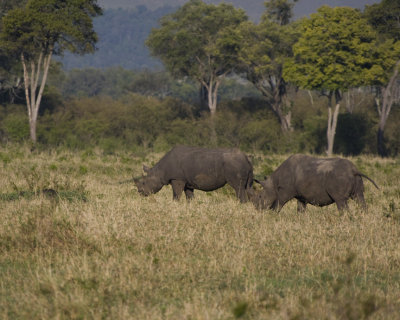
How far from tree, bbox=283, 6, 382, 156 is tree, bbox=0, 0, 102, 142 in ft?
45.8

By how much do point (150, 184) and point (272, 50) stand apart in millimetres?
31788

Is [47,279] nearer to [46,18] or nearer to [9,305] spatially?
[9,305]

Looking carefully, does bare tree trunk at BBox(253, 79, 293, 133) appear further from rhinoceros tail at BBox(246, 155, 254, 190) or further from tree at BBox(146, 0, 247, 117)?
rhinoceros tail at BBox(246, 155, 254, 190)

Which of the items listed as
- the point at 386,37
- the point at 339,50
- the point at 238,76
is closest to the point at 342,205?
the point at 339,50

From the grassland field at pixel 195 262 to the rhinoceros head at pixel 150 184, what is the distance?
265 centimetres

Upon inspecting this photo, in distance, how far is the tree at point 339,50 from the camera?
34938 millimetres

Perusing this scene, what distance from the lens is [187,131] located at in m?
45.2

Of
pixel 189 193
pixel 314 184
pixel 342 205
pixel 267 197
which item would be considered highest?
pixel 314 184

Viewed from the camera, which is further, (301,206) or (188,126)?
(188,126)

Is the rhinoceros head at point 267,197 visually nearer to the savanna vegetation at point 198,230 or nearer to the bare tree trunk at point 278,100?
the savanna vegetation at point 198,230

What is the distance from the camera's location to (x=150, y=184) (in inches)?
581

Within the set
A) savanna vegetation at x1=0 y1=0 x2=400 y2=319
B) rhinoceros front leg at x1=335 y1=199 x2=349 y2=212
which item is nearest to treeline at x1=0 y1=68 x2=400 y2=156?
savanna vegetation at x1=0 y1=0 x2=400 y2=319

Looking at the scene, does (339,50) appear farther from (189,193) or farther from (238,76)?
(189,193)

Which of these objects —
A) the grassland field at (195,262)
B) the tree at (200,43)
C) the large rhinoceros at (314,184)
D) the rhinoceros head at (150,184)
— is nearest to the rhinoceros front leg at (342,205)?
the large rhinoceros at (314,184)
